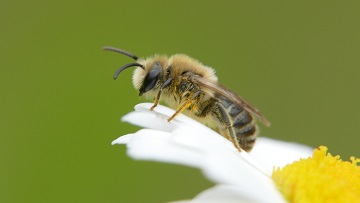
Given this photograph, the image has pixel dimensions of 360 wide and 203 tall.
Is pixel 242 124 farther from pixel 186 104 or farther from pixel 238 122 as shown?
pixel 186 104

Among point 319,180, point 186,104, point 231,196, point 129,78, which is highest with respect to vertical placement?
point 129,78

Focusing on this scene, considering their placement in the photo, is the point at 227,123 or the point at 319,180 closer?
the point at 319,180

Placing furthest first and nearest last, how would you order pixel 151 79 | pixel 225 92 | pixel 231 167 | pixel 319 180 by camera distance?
pixel 151 79, pixel 225 92, pixel 319 180, pixel 231 167

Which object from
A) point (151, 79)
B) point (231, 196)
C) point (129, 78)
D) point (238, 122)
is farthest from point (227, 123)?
point (129, 78)

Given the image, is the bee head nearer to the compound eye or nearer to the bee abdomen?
the compound eye

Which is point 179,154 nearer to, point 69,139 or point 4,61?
point 69,139

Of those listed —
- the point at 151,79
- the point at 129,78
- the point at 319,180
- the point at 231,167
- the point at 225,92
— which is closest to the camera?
the point at 231,167

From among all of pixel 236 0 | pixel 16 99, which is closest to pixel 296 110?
pixel 236 0

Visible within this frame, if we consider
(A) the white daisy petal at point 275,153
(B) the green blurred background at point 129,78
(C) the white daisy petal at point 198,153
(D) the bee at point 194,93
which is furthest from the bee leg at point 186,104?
(B) the green blurred background at point 129,78
